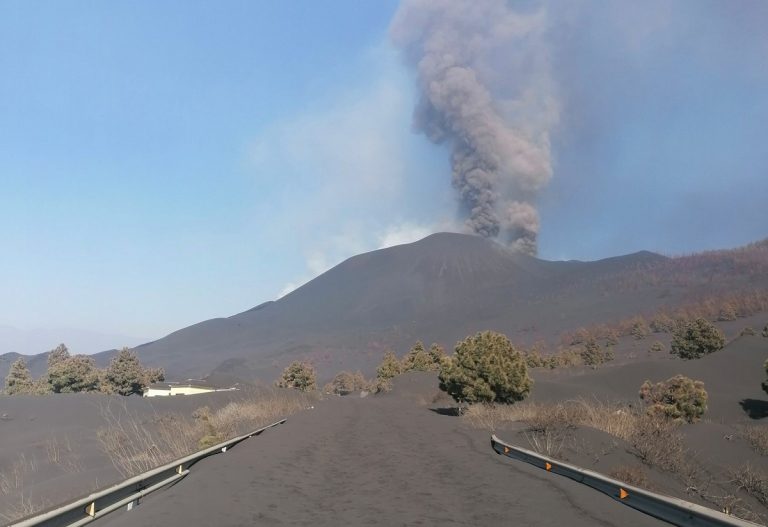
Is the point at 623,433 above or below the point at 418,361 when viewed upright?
below

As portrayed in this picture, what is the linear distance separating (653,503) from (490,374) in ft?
68.2

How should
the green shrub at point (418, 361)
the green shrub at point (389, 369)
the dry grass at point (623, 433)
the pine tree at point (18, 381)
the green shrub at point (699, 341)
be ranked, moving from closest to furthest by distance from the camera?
the dry grass at point (623, 433)
the pine tree at point (18, 381)
the green shrub at point (699, 341)
the green shrub at point (418, 361)
the green shrub at point (389, 369)

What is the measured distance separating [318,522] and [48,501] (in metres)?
5.00

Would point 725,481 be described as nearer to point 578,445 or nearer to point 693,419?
point 578,445

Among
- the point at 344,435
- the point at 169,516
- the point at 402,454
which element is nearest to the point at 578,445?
the point at 402,454

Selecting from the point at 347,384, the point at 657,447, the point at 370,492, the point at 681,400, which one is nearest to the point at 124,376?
the point at 681,400

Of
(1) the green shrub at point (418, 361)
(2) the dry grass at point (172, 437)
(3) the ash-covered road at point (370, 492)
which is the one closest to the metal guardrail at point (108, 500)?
(3) the ash-covered road at point (370, 492)

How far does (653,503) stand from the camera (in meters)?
5.85

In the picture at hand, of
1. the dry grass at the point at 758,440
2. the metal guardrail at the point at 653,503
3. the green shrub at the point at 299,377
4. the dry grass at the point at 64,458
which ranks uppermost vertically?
the green shrub at the point at 299,377

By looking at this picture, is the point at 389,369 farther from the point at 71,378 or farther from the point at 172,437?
the point at 172,437

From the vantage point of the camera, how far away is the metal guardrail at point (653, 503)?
4.85 metres

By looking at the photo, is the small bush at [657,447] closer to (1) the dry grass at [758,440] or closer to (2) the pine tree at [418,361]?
(1) the dry grass at [758,440]

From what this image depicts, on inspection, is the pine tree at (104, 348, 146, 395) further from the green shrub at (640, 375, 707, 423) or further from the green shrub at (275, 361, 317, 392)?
the green shrub at (640, 375, 707, 423)

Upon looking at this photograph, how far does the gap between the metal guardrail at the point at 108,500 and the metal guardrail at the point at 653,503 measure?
4979mm
